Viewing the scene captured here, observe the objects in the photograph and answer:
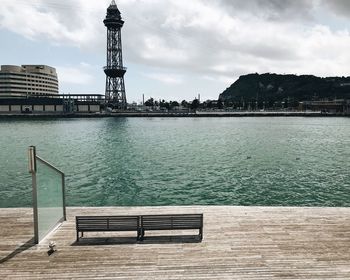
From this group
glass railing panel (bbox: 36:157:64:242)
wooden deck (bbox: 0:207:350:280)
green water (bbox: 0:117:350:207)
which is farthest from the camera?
green water (bbox: 0:117:350:207)

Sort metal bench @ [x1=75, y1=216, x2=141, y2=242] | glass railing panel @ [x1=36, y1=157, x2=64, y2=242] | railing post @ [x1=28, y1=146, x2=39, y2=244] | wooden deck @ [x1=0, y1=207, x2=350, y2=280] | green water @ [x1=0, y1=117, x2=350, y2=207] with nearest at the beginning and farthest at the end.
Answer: wooden deck @ [x1=0, y1=207, x2=350, y2=280], railing post @ [x1=28, y1=146, x2=39, y2=244], metal bench @ [x1=75, y1=216, x2=141, y2=242], glass railing panel @ [x1=36, y1=157, x2=64, y2=242], green water @ [x1=0, y1=117, x2=350, y2=207]

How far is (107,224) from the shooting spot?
467 inches

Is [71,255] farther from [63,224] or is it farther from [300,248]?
[300,248]

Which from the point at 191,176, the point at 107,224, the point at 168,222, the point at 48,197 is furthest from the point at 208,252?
the point at 191,176

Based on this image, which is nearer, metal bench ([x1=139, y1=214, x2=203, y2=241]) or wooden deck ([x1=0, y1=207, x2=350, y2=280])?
wooden deck ([x1=0, y1=207, x2=350, y2=280])

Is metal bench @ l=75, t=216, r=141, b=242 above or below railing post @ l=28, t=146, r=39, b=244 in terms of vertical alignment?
below

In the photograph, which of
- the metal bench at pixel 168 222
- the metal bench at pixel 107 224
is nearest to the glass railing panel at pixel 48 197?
the metal bench at pixel 107 224

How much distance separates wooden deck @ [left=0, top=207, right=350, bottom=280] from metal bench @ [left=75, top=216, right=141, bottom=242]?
50 centimetres

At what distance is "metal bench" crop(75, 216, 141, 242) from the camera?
11805mm

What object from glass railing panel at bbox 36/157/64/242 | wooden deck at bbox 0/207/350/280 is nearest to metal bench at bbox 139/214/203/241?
wooden deck at bbox 0/207/350/280

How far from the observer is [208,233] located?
1266 cm

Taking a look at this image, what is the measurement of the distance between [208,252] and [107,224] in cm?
380

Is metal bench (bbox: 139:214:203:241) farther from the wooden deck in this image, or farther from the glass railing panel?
the glass railing panel

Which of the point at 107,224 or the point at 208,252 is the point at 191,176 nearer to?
the point at 107,224
